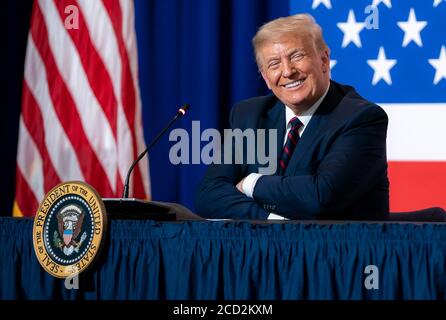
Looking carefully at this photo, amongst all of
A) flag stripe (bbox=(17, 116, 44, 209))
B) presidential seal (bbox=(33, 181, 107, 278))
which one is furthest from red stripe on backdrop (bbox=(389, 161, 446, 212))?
presidential seal (bbox=(33, 181, 107, 278))

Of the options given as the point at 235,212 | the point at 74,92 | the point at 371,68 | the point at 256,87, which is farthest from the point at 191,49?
the point at 235,212

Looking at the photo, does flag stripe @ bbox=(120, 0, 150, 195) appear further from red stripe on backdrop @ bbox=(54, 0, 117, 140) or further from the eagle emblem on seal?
the eagle emblem on seal

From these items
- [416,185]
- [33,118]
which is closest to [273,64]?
[416,185]

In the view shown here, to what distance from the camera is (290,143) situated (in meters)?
2.49

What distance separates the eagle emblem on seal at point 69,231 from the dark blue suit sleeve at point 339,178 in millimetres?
823

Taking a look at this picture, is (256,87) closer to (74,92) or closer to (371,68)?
(371,68)

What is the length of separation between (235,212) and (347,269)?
804 millimetres

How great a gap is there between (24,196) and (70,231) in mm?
1932

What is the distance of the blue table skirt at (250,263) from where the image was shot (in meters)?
1.53

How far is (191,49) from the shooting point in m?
3.63

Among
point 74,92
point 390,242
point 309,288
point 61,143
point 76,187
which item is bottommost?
point 309,288

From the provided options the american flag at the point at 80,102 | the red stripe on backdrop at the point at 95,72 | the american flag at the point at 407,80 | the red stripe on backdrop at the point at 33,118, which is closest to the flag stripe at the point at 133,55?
the american flag at the point at 80,102

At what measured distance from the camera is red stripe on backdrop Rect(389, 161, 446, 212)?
3.48 metres

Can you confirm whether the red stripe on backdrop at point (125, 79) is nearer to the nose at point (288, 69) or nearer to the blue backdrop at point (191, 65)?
the blue backdrop at point (191, 65)
